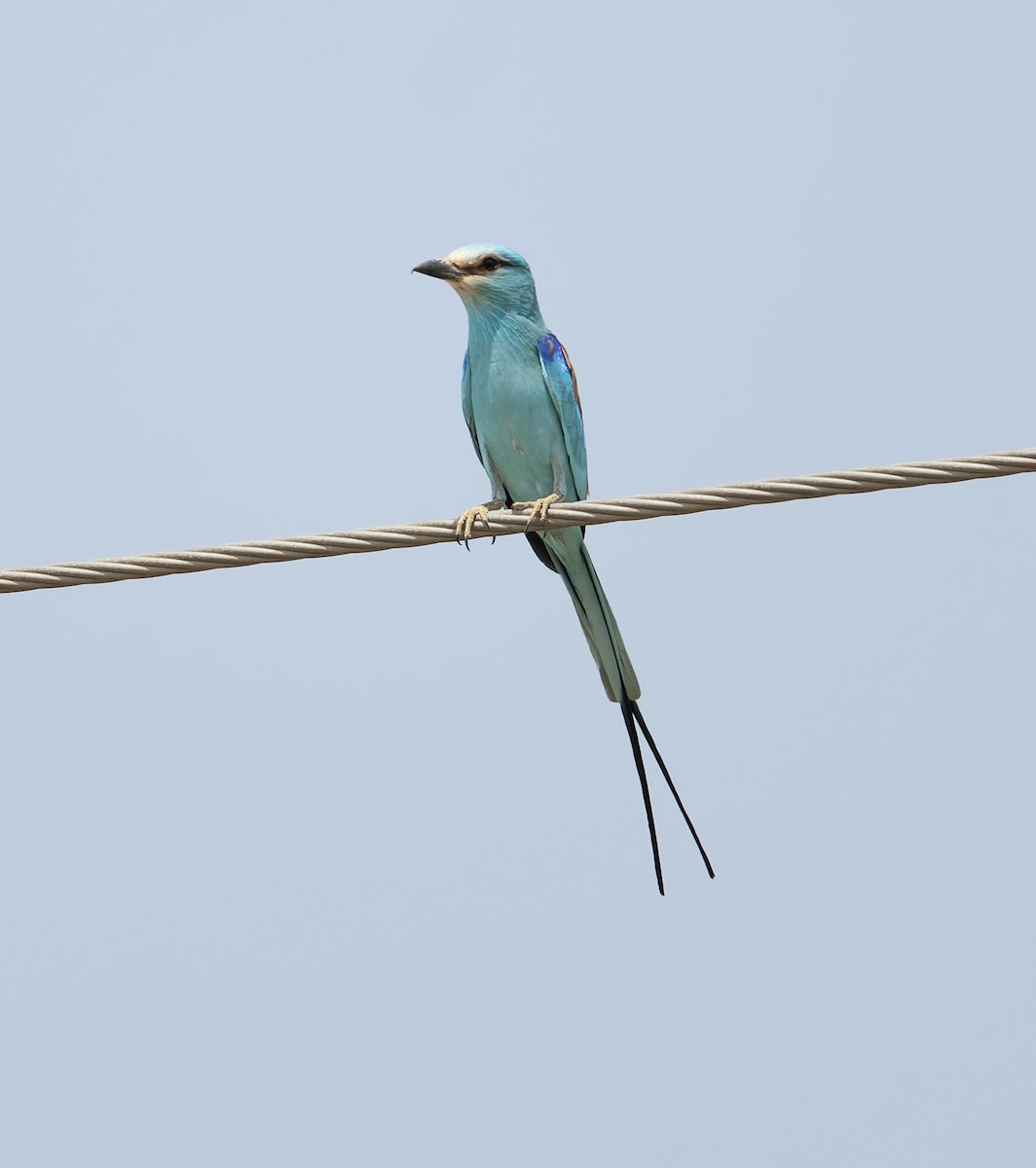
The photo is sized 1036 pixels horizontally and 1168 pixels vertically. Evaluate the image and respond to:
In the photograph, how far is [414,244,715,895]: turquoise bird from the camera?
193 inches

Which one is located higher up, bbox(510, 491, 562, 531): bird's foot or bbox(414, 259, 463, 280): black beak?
bbox(414, 259, 463, 280): black beak

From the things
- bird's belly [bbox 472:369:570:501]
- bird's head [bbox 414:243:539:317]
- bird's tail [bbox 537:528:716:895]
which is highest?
bird's head [bbox 414:243:539:317]

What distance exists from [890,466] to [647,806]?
1776mm

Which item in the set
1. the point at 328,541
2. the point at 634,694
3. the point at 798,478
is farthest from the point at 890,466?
the point at 634,694

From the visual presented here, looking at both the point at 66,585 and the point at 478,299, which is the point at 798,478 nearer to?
the point at 66,585

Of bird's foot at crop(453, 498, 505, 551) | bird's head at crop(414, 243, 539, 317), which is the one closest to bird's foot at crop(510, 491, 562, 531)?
bird's foot at crop(453, 498, 505, 551)

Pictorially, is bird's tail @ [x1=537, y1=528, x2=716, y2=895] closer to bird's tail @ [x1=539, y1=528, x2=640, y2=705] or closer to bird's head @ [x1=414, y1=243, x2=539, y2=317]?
bird's tail @ [x1=539, y1=528, x2=640, y2=705]

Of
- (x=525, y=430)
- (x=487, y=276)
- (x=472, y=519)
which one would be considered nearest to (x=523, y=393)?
(x=525, y=430)

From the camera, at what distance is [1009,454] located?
10.6 ft

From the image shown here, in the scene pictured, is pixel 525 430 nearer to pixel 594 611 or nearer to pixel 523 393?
pixel 523 393

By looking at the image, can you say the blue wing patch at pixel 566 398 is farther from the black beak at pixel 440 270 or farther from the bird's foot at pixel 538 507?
the black beak at pixel 440 270

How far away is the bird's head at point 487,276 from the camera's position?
16.4 ft

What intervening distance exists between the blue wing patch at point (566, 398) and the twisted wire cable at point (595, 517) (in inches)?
57.0

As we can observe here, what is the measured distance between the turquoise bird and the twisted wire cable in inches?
51.6
